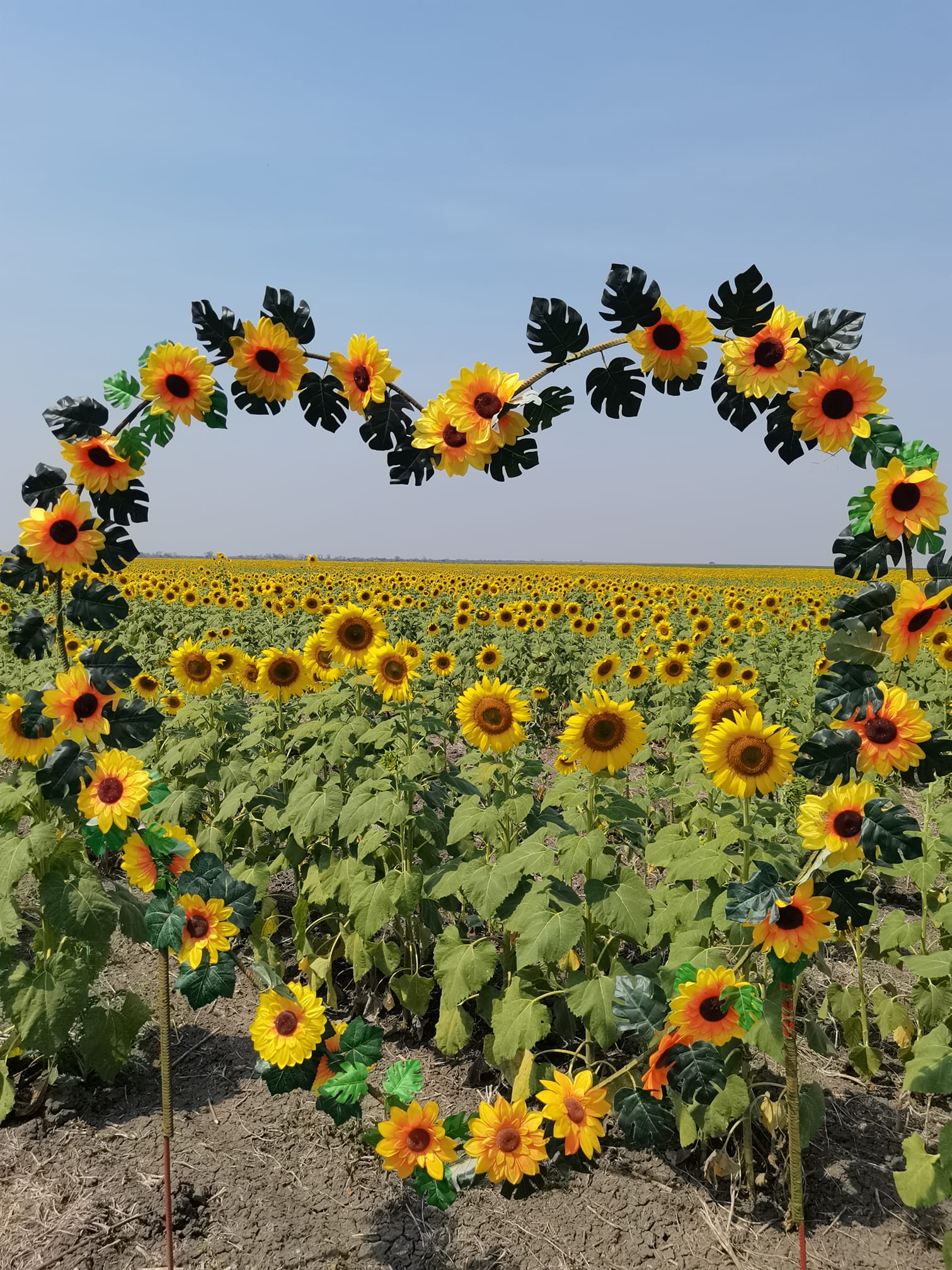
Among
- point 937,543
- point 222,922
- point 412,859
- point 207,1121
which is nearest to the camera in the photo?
point 937,543

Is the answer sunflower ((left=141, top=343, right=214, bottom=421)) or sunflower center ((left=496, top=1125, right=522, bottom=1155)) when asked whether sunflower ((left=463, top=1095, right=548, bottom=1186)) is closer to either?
sunflower center ((left=496, top=1125, right=522, bottom=1155))

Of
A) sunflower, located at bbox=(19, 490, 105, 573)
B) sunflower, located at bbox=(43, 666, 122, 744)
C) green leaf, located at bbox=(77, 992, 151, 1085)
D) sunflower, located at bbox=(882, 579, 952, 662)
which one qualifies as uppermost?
sunflower, located at bbox=(19, 490, 105, 573)

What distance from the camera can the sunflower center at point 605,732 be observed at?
11.4 feet

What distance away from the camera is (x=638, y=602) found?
1641 centimetres

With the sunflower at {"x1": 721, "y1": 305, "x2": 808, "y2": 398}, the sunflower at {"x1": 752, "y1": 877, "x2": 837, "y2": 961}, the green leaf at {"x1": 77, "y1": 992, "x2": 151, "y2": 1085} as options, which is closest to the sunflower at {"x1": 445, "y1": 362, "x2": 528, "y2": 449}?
the sunflower at {"x1": 721, "y1": 305, "x2": 808, "y2": 398}

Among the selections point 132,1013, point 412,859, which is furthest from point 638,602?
point 132,1013

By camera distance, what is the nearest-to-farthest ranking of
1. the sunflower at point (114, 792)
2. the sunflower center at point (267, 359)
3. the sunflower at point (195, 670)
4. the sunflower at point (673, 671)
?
the sunflower at point (114, 792) → the sunflower center at point (267, 359) → the sunflower at point (195, 670) → the sunflower at point (673, 671)

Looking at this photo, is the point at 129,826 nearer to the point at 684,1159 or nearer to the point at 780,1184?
the point at 684,1159

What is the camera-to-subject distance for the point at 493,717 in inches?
155

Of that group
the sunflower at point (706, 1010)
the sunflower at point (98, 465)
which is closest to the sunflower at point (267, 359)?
the sunflower at point (98, 465)

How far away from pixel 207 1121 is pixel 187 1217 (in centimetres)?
60

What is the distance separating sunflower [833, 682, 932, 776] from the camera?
233 cm

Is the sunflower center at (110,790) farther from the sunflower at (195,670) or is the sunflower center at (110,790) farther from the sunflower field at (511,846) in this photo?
the sunflower at (195,670)

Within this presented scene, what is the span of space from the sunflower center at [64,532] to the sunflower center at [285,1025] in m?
2.03
